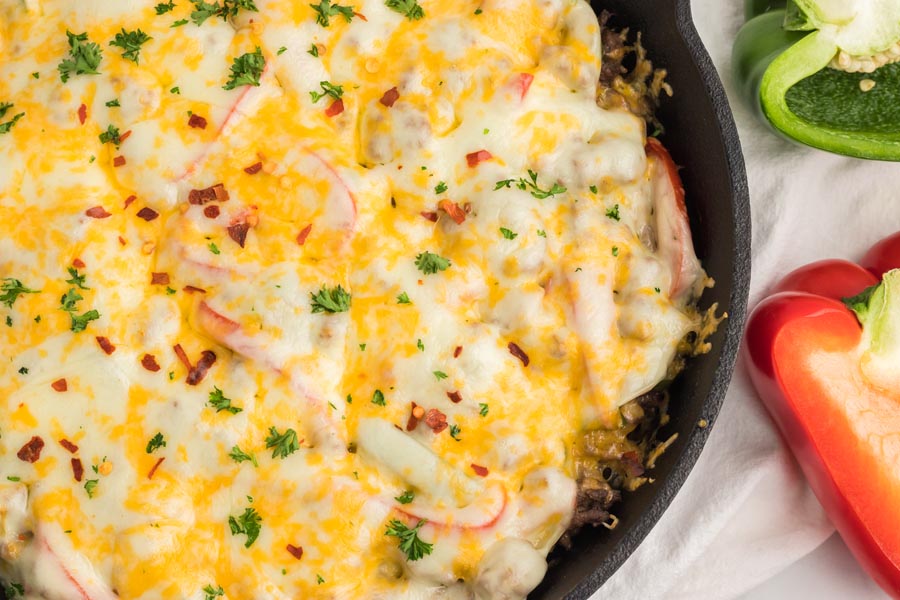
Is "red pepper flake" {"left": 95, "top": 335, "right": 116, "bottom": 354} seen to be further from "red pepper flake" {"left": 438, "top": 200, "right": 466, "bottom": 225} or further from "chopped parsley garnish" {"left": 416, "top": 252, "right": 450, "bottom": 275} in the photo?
"red pepper flake" {"left": 438, "top": 200, "right": 466, "bottom": 225}

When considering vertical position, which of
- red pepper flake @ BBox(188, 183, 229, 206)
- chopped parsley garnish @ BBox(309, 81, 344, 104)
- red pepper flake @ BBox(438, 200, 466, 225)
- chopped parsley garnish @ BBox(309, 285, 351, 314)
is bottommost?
chopped parsley garnish @ BBox(309, 285, 351, 314)

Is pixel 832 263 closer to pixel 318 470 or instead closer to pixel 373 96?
pixel 373 96

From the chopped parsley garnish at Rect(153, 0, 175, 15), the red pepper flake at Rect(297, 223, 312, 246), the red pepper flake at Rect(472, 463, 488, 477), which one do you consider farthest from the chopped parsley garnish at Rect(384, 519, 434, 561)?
the chopped parsley garnish at Rect(153, 0, 175, 15)

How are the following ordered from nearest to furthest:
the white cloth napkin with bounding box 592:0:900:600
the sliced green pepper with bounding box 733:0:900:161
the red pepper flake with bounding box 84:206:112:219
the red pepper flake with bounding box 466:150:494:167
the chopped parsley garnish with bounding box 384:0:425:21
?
the red pepper flake with bounding box 84:206:112:219 → the red pepper flake with bounding box 466:150:494:167 → the chopped parsley garnish with bounding box 384:0:425:21 → the sliced green pepper with bounding box 733:0:900:161 → the white cloth napkin with bounding box 592:0:900:600

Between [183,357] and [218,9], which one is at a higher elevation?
[218,9]

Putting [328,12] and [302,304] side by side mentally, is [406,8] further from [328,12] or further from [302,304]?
[302,304]

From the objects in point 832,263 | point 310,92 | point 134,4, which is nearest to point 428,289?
point 310,92

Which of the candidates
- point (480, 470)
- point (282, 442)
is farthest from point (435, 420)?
point (282, 442)
